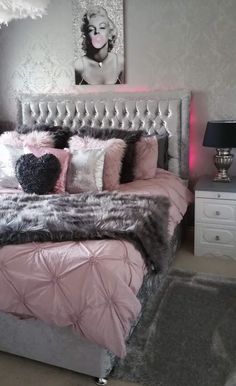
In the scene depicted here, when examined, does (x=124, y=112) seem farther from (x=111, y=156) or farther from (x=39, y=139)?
(x=39, y=139)

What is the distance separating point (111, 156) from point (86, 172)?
0.26 meters

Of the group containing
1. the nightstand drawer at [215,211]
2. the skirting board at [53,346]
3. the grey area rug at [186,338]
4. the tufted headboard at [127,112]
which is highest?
the tufted headboard at [127,112]

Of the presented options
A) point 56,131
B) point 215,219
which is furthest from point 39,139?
point 215,219

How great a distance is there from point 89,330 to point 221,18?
2768 mm

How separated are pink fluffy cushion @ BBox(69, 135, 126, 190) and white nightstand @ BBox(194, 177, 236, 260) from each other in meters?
0.70

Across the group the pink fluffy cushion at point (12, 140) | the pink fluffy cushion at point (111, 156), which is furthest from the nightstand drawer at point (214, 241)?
the pink fluffy cushion at point (12, 140)

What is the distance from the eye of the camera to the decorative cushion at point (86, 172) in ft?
9.10

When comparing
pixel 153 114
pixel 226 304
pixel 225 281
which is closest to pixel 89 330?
pixel 226 304

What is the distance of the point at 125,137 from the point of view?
10.1 ft

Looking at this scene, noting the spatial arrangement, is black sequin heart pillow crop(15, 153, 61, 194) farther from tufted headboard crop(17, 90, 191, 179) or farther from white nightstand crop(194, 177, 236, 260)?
white nightstand crop(194, 177, 236, 260)

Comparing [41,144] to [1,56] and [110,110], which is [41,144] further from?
[1,56]

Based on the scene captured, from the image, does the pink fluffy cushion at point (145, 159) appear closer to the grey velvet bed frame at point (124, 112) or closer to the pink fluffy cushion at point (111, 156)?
the pink fluffy cushion at point (111, 156)

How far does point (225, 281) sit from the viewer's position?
8.50 feet

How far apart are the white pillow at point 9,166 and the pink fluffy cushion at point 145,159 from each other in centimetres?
101
